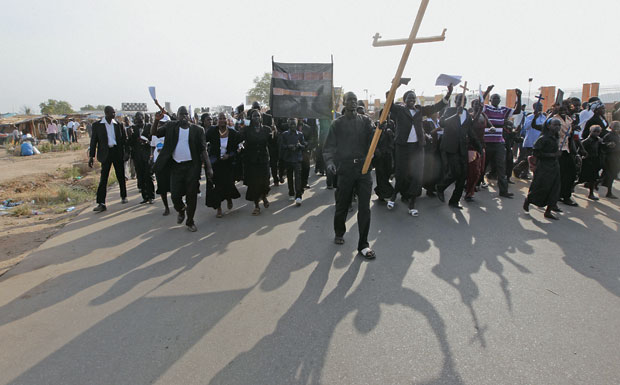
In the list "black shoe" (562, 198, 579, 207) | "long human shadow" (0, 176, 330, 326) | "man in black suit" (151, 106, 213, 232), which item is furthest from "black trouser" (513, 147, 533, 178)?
"man in black suit" (151, 106, 213, 232)

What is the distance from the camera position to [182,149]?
5.97 meters

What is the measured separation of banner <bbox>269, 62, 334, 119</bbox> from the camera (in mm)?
8953

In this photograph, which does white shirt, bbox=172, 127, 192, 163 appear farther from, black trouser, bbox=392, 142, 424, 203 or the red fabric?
the red fabric

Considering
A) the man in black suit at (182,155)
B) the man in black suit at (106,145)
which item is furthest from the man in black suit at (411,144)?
the man in black suit at (106,145)

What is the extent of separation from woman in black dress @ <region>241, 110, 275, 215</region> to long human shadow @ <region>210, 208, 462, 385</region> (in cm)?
243

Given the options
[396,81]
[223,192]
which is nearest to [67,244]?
[223,192]

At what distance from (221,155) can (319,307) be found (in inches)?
175

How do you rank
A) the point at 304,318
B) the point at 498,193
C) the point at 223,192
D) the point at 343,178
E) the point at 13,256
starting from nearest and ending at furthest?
the point at 304,318 → the point at 343,178 → the point at 13,256 → the point at 223,192 → the point at 498,193

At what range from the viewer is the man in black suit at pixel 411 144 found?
6.46 meters

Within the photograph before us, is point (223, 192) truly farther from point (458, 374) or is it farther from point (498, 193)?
point (498, 193)

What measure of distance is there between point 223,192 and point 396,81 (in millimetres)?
4148

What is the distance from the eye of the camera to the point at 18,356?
2842 mm

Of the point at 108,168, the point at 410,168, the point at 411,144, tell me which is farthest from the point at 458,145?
the point at 108,168

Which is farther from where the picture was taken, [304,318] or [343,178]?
[343,178]
